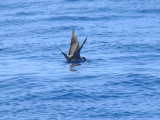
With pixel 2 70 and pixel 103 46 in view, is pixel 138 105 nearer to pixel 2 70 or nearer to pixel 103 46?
pixel 2 70

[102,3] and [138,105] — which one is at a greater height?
[102,3]

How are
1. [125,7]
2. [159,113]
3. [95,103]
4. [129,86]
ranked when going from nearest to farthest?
[159,113] → [95,103] → [129,86] → [125,7]

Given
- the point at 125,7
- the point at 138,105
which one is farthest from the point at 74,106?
the point at 125,7

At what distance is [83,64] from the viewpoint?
21.1 metres

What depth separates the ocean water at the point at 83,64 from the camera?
14.4m

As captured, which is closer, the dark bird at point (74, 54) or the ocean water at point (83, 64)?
the ocean water at point (83, 64)

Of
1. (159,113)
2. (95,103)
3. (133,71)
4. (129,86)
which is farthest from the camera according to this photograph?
(133,71)

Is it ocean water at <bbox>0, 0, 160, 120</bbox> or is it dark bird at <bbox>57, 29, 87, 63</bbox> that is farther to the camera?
dark bird at <bbox>57, 29, 87, 63</bbox>

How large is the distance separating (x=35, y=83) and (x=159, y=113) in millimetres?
5792

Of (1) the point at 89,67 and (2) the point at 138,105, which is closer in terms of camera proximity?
(2) the point at 138,105

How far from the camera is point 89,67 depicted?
20453 mm

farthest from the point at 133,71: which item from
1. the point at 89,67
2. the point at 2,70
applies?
the point at 2,70

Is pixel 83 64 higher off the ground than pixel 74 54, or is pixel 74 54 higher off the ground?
pixel 74 54

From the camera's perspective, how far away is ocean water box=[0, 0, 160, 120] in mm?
14438
